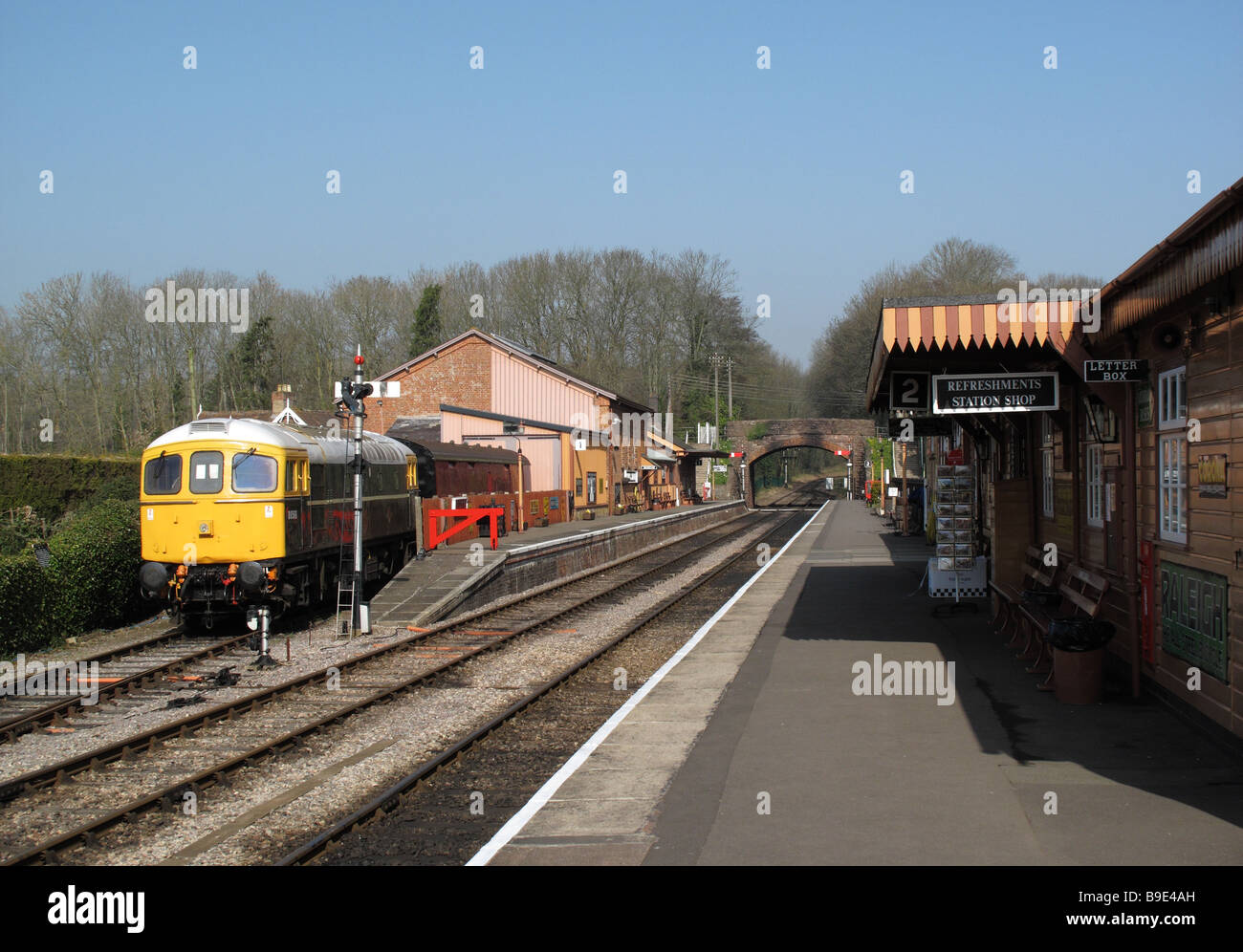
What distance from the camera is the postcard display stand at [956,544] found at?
1611 centimetres

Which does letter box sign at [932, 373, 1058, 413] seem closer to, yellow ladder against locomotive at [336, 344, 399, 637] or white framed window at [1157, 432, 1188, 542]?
white framed window at [1157, 432, 1188, 542]

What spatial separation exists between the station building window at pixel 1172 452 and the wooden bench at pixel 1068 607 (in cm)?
126

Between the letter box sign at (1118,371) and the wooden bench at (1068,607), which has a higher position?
the letter box sign at (1118,371)

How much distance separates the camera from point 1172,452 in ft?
28.0

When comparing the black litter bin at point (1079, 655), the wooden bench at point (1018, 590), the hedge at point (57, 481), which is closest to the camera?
the black litter bin at point (1079, 655)

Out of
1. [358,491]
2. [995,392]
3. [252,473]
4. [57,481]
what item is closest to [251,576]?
[252,473]

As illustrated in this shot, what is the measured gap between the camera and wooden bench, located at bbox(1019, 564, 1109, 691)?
991 cm

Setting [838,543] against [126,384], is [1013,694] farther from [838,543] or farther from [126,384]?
[126,384]

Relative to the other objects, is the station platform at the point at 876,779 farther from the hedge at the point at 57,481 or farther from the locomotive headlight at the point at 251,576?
the hedge at the point at 57,481

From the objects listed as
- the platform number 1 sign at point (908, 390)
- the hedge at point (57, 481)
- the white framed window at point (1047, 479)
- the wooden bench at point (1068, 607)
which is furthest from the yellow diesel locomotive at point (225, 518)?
the white framed window at point (1047, 479)

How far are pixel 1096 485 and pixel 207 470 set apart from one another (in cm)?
1230

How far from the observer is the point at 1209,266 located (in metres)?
6.48

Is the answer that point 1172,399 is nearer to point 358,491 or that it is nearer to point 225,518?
point 358,491
